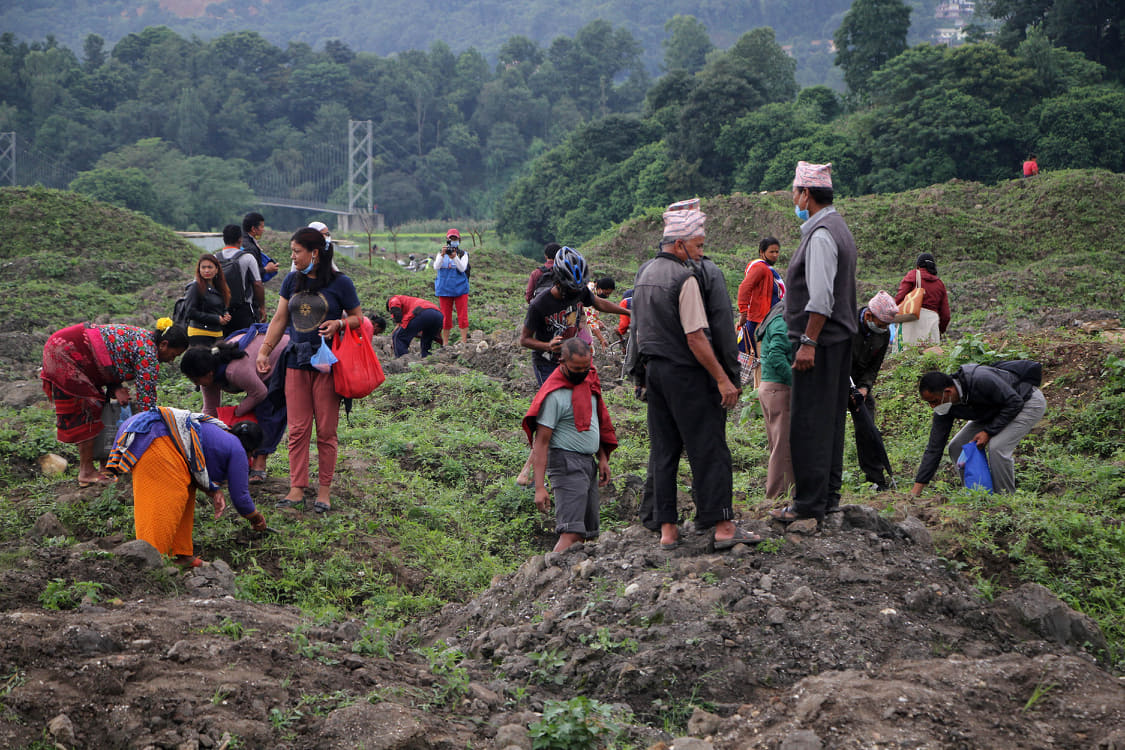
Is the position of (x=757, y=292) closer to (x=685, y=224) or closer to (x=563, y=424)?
(x=563, y=424)

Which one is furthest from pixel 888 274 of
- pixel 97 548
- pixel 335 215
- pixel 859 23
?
pixel 335 215

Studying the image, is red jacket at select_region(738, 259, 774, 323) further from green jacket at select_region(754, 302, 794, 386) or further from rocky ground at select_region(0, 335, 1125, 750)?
rocky ground at select_region(0, 335, 1125, 750)

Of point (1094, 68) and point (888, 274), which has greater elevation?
point (1094, 68)

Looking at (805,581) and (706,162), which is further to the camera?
(706,162)

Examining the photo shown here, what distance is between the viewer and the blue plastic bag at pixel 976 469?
6.45 m

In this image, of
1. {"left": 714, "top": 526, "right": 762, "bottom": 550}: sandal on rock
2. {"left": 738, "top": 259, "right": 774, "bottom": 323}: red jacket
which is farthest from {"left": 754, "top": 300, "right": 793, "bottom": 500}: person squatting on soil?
{"left": 738, "top": 259, "right": 774, "bottom": 323}: red jacket

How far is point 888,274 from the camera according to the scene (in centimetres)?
2308

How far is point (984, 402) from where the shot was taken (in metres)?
6.21

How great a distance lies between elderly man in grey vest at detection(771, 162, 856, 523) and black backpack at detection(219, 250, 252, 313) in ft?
15.6

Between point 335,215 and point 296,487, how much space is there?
57966mm

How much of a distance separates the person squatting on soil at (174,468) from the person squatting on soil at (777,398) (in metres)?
3.05

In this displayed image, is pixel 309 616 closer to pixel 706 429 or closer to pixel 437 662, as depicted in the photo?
pixel 437 662

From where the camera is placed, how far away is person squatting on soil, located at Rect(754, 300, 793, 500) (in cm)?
592

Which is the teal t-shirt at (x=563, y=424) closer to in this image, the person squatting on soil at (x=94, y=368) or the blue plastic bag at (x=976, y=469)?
the person squatting on soil at (x=94, y=368)
